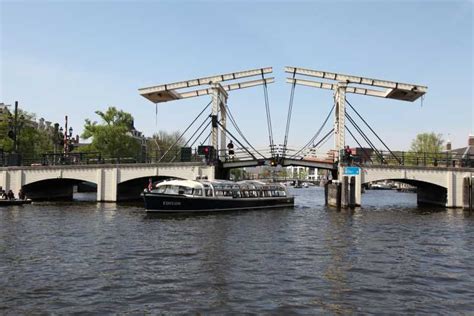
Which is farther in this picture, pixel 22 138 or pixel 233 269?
pixel 22 138

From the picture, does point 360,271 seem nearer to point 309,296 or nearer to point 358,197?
point 309,296

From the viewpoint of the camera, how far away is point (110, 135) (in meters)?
67.8

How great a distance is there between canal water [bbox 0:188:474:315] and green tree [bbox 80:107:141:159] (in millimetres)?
42358

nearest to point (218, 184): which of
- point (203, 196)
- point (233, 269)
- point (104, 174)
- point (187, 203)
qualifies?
point (203, 196)

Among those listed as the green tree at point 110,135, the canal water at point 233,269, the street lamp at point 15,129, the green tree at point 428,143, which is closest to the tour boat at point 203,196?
the canal water at point 233,269

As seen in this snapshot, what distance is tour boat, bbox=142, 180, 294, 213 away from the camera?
32.6 metres

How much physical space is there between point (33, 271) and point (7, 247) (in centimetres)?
497

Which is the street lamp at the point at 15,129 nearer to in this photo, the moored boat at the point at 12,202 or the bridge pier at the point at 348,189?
the moored boat at the point at 12,202

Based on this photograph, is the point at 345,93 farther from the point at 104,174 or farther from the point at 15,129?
the point at 15,129

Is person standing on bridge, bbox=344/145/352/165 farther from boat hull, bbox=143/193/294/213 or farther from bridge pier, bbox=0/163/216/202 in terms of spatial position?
bridge pier, bbox=0/163/216/202

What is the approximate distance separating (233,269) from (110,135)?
56.5 metres

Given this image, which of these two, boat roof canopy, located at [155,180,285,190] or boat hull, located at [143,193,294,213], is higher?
boat roof canopy, located at [155,180,285,190]

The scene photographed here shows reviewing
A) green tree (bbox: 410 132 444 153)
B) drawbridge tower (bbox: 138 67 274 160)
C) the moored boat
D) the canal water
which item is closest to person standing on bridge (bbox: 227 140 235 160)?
drawbridge tower (bbox: 138 67 274 160)

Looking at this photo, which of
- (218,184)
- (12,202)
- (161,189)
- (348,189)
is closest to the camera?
(161,189)
